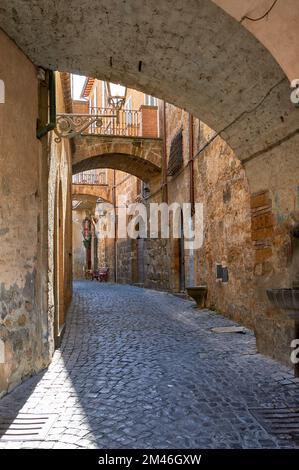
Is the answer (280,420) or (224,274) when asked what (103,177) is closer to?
(224,274)

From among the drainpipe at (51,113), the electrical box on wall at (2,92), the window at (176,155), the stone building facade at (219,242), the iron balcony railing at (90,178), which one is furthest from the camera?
the iron balcony railing at (90,178)

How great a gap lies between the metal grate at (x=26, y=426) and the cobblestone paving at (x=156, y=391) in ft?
0.23

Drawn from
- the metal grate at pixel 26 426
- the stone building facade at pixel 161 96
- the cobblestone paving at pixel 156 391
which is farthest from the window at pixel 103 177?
the metal grate at pixel 26 426

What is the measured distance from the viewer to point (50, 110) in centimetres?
487

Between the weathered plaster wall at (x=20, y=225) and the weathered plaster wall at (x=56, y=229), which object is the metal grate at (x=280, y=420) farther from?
the weathered plaster wall at (x=56, y=229)

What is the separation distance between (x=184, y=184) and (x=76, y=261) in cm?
2045

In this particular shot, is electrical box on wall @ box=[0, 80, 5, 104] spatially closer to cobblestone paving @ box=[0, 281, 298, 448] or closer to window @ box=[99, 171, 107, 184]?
cobblestone paving @ box=[0, 281, 298, 448]

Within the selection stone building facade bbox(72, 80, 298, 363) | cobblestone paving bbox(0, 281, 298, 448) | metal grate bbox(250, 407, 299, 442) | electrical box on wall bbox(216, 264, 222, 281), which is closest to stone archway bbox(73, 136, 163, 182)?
stone building facade bbox(72, 80, 298, 363)

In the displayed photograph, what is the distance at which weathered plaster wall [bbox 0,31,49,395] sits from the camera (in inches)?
148

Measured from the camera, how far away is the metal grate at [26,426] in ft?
9.14

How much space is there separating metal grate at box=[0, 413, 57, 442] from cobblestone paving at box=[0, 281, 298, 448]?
71mm

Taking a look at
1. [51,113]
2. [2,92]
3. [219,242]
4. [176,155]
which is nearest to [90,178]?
[176,155]

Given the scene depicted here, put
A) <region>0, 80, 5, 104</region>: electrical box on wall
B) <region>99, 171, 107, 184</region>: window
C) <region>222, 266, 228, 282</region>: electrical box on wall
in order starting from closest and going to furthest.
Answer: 1. <region>0, 80, 5, 104</region>: electrical box on wall
2. <region>222, 266, 228, 282</region>: electrical box on wall
3. <region>99, 171, 107, 184</region>: window
